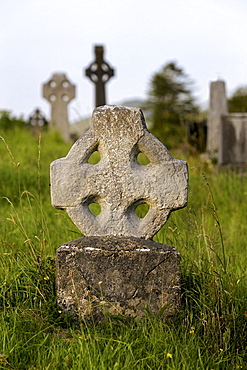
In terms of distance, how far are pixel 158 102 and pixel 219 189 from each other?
25.2 metres

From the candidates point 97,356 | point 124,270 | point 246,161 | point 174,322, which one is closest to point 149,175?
point 124,270

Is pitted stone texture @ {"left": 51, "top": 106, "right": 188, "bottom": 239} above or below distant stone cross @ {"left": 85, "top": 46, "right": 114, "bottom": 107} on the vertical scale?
below

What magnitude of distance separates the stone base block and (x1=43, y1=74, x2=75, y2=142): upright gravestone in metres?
9.96

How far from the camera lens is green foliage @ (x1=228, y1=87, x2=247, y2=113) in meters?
22.5

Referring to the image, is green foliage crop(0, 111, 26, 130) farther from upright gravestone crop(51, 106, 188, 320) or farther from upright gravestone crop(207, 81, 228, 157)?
upright gravestone crop(51, 106, 188, 320)

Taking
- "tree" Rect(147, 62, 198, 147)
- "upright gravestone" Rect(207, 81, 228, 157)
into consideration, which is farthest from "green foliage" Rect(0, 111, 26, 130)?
"tree" Rect(147, 62, 198, 147)

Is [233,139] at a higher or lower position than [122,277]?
higher

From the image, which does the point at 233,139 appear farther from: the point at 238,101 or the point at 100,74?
the point at 238,101

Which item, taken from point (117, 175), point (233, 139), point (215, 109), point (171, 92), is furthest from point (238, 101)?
point (117, 175)

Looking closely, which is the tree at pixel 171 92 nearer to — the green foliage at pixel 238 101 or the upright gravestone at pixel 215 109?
the green foliage at pixel 238 101

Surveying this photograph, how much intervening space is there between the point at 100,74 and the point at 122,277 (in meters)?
8.89

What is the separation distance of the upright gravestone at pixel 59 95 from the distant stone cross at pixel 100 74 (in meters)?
1.55

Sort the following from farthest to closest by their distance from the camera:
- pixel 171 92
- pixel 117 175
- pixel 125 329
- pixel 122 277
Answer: pixel 171 92, pixel 117 175, pixel 122 277, pixel 125 329

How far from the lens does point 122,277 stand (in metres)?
2.77
